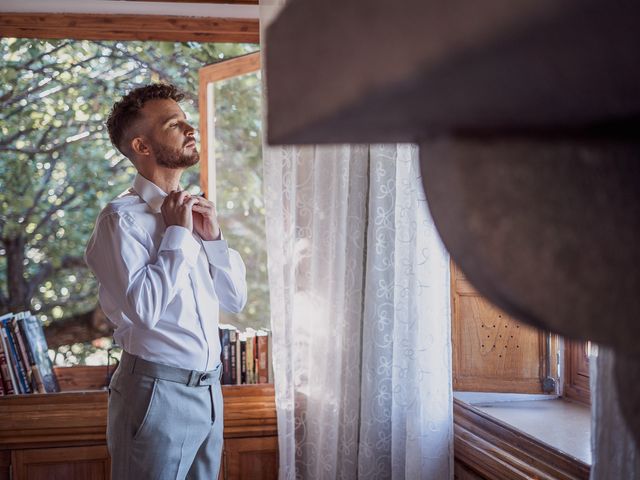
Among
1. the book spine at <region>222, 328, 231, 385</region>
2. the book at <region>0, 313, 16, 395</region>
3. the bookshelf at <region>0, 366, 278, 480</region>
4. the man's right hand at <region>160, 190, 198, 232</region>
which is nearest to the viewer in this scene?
the man's right hand at <region>160, 190, 198, 232</region>

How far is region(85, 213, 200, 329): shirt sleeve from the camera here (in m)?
2.06

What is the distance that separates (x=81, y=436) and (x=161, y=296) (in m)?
1.32

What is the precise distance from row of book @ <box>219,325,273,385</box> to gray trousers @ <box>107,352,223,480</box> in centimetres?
106

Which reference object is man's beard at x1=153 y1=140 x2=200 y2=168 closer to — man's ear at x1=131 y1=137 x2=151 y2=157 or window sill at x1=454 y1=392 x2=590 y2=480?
man's ear at x1=131 y1=137 x2=151 y2=157

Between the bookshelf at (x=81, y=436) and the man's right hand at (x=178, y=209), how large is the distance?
1.20 m

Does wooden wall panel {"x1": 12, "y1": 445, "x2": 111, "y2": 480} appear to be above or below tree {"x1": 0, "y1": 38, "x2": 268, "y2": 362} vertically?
below

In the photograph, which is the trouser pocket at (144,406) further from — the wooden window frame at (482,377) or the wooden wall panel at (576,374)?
the wooden wall panel at (576,374)

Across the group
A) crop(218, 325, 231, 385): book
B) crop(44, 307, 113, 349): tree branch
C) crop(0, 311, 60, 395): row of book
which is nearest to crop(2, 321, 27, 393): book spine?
crop(0, 311, 60, 395): row of book

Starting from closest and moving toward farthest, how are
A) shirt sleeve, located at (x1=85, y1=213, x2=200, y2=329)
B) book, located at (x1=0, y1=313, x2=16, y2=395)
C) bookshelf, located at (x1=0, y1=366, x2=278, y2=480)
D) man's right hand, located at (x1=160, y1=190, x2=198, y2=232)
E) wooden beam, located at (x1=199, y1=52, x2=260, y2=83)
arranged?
shirt sleeve, located at (x1=85, y1=213, x2=200, y2=329)
man's right hand, located at (x1=160, y1=190, x2=198, y2=232)
bookshelf, located at (x1=0, y1=366, x2=278, y2=480)
book, located at (x1=0, y1=313, x2=16, y2=395)
wooden beam, located at (x1=199, y1=52, x2=260, y2=83)

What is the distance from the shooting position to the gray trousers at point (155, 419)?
6.86 feet

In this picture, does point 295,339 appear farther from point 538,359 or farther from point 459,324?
point 538,359

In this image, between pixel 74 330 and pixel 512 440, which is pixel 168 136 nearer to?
pixel 512 440

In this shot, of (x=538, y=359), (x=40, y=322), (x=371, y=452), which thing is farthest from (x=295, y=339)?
(x=40, y=322)

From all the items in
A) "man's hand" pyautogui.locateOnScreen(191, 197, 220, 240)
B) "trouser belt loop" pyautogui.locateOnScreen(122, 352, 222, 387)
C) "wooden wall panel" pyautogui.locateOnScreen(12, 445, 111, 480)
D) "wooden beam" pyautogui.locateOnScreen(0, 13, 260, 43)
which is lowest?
"wooden wall panel" pyautogui.locateOnScreen(12, 445, 111, 480)
